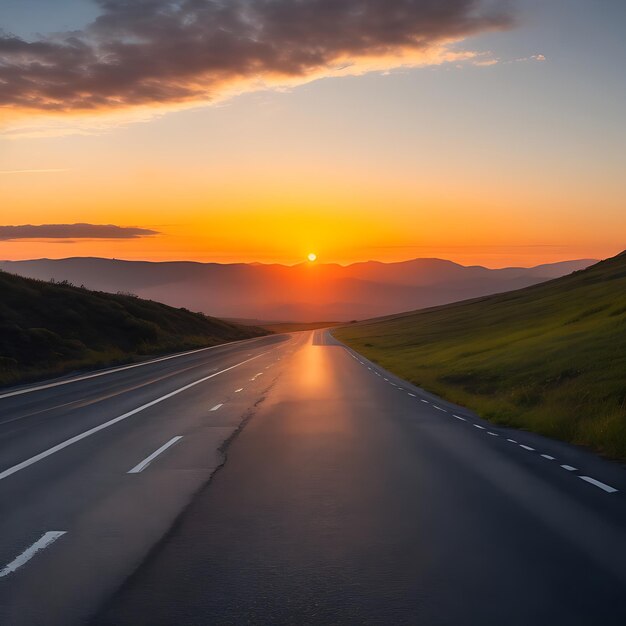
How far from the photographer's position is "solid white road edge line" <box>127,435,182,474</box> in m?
11.5

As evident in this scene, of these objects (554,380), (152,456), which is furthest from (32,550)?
(554,380)

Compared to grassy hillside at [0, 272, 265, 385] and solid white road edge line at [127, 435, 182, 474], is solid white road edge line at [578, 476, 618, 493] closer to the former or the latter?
solid white road edge line at [127, 435, 182, 474]

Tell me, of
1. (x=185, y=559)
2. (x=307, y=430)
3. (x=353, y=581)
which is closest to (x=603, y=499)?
(x=353, y=581)

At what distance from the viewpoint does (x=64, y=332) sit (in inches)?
2185

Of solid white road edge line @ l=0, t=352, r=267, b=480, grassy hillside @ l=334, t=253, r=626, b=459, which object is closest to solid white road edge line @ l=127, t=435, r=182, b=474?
solid white road edge line @ l=0, t=352, r=267, b=480

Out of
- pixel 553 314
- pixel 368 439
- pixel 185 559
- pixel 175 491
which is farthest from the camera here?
pixel 553 314

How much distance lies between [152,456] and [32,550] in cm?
569

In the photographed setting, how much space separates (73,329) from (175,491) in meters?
50.3

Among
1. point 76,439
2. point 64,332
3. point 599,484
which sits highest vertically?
point 64,332

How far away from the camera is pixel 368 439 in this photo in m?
14.7

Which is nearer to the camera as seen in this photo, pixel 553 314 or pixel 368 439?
pixel 368 439

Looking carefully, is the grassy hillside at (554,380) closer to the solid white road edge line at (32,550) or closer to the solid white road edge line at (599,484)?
the solid white road edge line at (599,484)

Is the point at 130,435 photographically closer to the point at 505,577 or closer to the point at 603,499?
the point at 603,499

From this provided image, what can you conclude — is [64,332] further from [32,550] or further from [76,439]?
[32,550]
